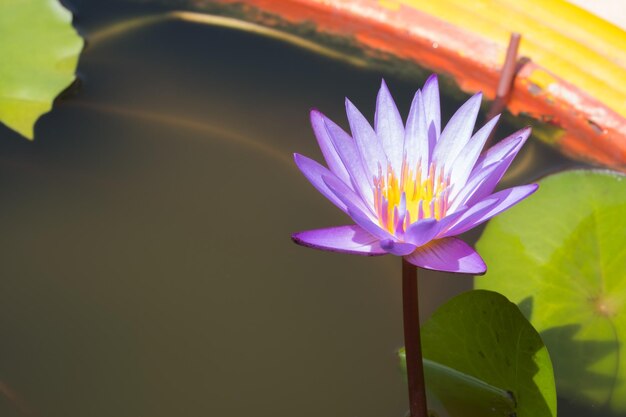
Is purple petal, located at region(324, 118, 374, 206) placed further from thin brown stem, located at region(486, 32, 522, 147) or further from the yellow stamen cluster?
thin brown stem, located at region(486, 32, 522, 147)

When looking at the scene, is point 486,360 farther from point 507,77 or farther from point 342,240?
point 507,77

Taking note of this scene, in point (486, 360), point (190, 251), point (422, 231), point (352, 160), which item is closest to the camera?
point (422, 231)

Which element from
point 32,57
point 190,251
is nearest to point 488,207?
point 190,251

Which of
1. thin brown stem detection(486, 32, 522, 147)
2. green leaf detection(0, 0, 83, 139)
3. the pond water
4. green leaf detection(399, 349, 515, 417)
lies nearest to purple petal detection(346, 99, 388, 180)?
green leaf detection(399, 349, 515, 417)

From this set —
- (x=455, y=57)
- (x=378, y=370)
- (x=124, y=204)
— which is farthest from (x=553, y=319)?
(x=124, y=204)

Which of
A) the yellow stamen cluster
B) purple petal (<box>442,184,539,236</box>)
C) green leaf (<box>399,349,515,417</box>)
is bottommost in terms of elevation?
green leaf (<box>399,349,515,417</box>)

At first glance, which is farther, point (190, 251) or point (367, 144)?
point (190, 251)

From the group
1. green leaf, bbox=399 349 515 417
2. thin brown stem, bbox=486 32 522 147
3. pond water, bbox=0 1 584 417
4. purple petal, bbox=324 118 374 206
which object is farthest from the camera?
thin brown stem, bbox=486 32 522 147

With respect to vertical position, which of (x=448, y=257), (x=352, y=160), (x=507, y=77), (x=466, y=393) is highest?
(x=507, y=77)
